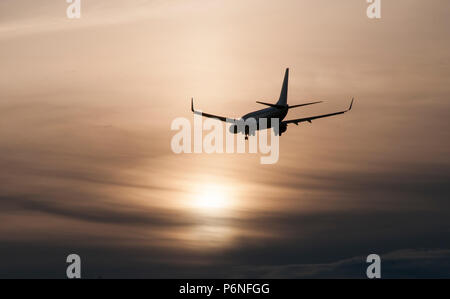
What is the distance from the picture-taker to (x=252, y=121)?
179375mm

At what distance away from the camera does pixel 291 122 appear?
173 metres
